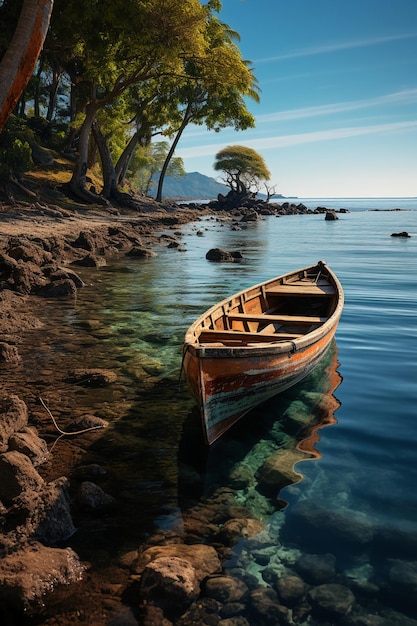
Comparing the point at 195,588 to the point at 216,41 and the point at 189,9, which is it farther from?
the point at 216,41

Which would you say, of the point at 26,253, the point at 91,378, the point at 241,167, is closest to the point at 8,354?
the point at 91,378

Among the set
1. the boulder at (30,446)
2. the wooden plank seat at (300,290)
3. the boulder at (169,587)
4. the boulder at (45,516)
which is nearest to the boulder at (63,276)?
the wooden plank seat at (300,290)

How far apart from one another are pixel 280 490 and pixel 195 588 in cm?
167

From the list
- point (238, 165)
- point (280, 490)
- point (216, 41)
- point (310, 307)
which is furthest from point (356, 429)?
point (238, 165)

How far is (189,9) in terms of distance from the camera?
24344 mm

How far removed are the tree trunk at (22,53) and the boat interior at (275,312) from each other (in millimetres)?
6896

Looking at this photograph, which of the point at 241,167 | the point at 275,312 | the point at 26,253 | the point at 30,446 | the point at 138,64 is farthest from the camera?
the point at 241,167

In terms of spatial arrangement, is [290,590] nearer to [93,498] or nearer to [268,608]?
[268,608]

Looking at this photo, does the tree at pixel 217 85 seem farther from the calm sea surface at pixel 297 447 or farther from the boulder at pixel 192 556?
the boulder at pixel 192 556

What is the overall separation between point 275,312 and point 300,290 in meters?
0.80

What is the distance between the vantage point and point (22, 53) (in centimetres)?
1172

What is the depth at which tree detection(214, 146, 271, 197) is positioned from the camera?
270ft

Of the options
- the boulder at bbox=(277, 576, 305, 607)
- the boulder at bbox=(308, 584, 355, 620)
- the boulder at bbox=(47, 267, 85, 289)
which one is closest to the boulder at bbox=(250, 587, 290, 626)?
the boulder at bbox=(277, 576, 305, 607)

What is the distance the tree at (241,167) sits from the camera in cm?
8231
